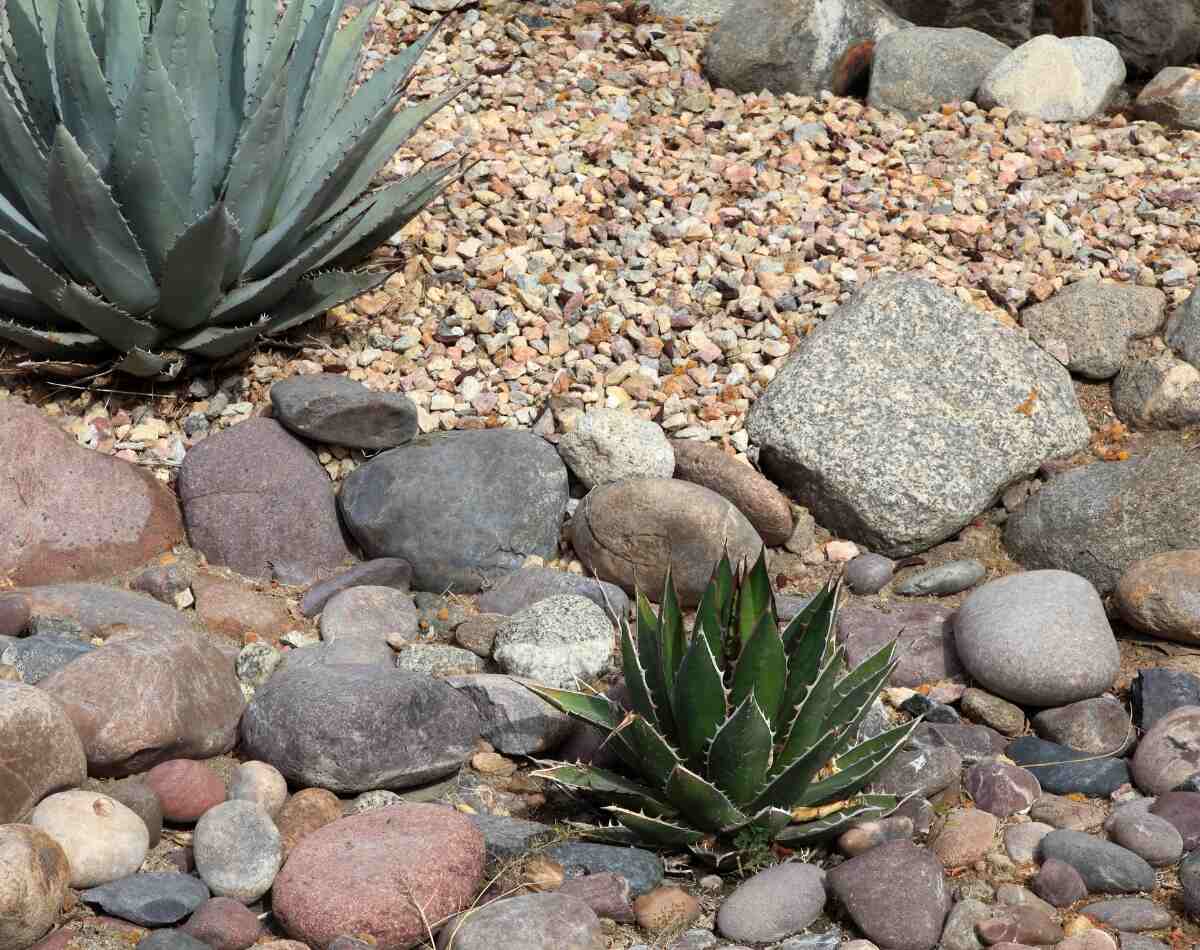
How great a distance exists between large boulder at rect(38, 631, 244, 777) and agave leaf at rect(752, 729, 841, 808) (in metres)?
1.30

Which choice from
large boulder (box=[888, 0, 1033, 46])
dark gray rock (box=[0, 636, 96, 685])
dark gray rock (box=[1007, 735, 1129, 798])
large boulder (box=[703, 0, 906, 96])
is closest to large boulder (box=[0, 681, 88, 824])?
dark gray rock (box=[0, 636, 96, 685])

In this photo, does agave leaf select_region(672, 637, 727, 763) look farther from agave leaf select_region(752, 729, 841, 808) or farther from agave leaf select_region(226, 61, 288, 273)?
agave leaf select_region(226, 61, 288, 273)

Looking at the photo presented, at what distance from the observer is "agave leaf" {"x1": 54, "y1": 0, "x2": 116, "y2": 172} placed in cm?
379

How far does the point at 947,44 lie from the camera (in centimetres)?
611

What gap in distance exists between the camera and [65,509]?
3.82 metres

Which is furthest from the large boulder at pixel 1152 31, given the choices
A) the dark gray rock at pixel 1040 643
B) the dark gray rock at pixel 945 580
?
the dark gray rock at pixel 1040 643

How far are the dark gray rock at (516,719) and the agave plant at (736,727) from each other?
284 mm

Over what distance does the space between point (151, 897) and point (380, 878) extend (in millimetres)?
450

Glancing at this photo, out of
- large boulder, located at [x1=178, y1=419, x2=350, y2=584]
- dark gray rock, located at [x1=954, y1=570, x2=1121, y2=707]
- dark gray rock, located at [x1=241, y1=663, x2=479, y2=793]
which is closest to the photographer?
dark gray rock, located at [x1=241, y1=663, x2=479, y2=793]

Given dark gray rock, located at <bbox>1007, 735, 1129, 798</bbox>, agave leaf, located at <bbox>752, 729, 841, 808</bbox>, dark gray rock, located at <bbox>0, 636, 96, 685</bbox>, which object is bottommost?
dark gray rock, located at <bbox>1007, 735, 1129, 798</bbox>

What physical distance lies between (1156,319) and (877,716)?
89.5 inches

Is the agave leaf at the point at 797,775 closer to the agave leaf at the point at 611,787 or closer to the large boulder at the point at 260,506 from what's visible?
the agave leaf at the point at 611,787

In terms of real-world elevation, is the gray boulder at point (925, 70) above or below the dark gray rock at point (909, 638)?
above

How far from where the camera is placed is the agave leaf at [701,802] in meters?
2.69
